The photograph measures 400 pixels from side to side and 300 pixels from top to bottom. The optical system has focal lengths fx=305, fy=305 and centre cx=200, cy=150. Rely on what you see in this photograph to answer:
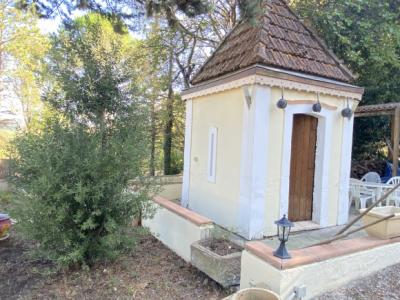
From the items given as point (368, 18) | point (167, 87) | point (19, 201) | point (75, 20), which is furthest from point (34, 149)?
point (368, 18)

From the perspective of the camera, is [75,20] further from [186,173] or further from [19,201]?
[186,173]

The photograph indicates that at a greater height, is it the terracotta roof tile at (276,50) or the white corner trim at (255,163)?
the terracotta roof tile at (276,50)

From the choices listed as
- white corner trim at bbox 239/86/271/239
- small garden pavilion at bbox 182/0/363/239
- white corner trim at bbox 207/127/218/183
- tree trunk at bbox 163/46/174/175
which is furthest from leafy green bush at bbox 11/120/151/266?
tree trunk at bbox 163/46/174/175

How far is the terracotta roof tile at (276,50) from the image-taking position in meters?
5.34

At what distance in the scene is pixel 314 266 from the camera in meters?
3.35

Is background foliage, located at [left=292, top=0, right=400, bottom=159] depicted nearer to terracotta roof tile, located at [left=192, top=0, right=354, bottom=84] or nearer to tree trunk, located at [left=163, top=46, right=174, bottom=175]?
terracotta roof tile, located at [left=192, top=0, right=354, bottom=84]

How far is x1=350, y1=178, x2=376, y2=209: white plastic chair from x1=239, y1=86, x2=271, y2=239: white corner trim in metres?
3.36

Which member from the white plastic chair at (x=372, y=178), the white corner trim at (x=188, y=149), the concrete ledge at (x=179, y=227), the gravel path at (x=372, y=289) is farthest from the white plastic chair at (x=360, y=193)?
the concrete ledge at (x=179, y=227)

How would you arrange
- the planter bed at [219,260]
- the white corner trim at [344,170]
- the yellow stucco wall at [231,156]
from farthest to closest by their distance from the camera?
the white corner trim at [344,170] → the yellow stucco wall at [231,156] → the planter bed at [219,260]

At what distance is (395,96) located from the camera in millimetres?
9922

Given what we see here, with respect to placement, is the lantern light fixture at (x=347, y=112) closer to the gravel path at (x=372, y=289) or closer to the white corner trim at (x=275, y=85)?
the white corner trim at (x=275, y=85)

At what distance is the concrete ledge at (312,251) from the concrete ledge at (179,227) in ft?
3.56

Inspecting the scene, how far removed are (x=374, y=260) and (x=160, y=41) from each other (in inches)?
408

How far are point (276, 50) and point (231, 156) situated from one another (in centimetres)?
207
